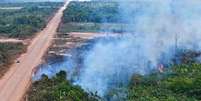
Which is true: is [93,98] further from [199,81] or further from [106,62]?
[106,62]

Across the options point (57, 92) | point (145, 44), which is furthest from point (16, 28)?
point (57, 92)

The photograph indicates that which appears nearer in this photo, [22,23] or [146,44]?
[146,44]

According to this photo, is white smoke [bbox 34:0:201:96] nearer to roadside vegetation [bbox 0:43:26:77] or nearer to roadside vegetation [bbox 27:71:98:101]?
roadside vegetation [bbox 27:71:98:101]

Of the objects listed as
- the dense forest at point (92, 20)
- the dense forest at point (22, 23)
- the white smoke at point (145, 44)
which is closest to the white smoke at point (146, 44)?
the white smoke at point (145, 44)

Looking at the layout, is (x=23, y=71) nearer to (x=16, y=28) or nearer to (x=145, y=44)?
(x=145, y=44)

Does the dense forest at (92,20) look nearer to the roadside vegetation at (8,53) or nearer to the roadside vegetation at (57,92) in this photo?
the roadside vegetation at (8,53)

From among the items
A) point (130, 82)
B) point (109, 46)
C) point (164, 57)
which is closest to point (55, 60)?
point (109, 46)
